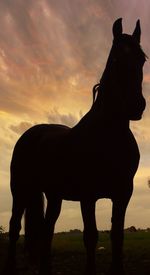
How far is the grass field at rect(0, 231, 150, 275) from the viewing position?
35.8 ft

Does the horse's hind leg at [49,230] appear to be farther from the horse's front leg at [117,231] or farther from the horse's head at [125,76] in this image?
the horse's head at [125,76]

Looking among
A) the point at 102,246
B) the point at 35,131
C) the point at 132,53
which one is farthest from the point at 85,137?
the point at 102,246

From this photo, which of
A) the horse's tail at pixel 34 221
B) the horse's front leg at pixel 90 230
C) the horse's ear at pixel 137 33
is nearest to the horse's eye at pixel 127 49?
the horse's ear at pixel 137 33

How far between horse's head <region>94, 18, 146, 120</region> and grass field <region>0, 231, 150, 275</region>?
4305 millimetres

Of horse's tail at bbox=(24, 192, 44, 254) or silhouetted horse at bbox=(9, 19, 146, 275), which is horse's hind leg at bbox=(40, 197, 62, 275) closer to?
silhouetted horse at bbox=(9, 19, 146, 275)

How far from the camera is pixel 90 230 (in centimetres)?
799

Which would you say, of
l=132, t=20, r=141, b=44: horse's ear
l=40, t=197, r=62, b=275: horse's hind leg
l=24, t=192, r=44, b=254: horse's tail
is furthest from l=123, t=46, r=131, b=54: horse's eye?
l=24, t=192, r=44, b=254: horse's tail

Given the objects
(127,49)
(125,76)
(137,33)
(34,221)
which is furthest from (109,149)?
(34,221)

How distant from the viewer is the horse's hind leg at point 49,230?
30.3 ft

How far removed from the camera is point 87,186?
7891mm

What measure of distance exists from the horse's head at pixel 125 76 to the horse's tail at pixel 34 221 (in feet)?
12.2

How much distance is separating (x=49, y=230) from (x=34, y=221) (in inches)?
54.6

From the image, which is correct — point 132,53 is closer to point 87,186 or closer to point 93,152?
point 93,152

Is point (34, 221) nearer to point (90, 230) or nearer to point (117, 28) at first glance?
point (90, 230)
